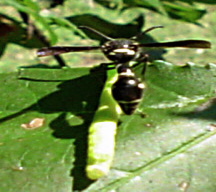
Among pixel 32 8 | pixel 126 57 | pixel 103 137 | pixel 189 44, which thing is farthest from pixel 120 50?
pixel 103 137

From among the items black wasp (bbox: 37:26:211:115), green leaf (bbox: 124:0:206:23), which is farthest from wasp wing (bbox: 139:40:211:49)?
green leaf (bbox: 124:0:206:23)

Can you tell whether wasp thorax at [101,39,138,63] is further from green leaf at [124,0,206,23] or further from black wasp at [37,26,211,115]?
green leaf at [124,0,206,23]

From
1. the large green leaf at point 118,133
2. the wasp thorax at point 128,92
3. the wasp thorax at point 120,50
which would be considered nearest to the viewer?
the large green leaf at point 118,133

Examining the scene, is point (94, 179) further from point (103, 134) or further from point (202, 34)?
point (202, 34)

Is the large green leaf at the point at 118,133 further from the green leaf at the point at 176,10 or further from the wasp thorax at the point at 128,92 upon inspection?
the green leaf at the point at 176,10

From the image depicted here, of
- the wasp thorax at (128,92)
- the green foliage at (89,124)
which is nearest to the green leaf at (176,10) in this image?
the green foliage at (89,124)

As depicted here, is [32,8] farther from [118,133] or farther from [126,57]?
[118,133]

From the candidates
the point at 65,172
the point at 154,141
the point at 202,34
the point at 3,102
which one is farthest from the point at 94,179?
the point at 202,34
